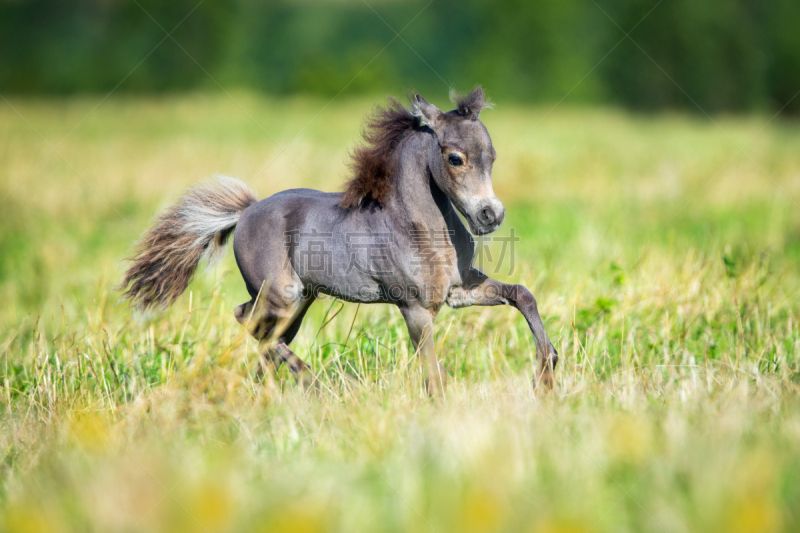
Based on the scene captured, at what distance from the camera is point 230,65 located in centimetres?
4697

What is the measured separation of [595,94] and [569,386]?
1652 inches

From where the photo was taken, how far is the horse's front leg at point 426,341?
12.4ft

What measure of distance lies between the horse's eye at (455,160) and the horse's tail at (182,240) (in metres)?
1.46

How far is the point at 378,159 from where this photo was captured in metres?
3.93

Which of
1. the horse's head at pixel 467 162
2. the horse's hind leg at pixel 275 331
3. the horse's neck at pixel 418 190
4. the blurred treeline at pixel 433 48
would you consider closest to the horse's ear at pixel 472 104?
the horse's head at pixel 467 162

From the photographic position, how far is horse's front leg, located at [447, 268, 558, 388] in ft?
12.3

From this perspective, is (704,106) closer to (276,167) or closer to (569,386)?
(276,167)

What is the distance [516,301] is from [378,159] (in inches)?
43.1

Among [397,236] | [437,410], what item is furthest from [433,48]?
[437,410]

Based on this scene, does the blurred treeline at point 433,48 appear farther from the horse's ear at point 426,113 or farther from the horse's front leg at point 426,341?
the horse's front leg at point 426,341

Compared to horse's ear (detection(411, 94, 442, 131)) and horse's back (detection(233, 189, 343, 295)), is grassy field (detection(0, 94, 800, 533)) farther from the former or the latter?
horse's ear (detection(411, 94, 442, 131))

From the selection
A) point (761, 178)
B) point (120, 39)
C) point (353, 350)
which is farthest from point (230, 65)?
point (353, 350)

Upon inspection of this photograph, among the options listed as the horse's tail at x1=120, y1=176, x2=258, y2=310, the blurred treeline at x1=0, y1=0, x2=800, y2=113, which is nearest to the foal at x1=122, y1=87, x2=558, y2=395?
the horse's tail at x1=120, y1=176, x2=258, y2=310

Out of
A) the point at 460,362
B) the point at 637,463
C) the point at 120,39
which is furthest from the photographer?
the point at 120,39
